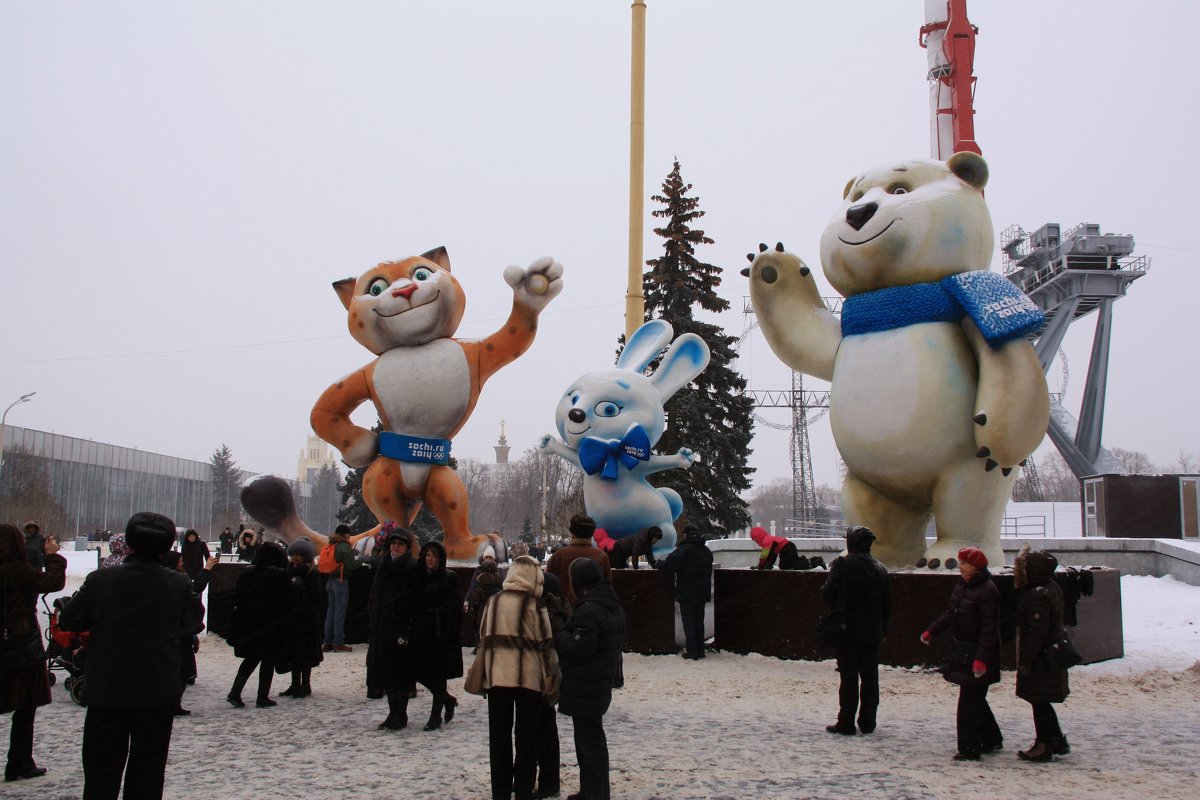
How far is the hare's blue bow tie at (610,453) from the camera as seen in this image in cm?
1109

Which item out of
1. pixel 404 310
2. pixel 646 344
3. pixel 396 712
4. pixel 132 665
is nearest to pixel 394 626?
pixel 396 712

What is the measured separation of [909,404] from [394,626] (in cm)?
457

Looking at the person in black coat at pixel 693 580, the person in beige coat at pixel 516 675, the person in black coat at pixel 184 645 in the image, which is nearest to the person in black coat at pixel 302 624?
the person in black coat at pixel 184 645

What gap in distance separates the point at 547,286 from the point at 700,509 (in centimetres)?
1140

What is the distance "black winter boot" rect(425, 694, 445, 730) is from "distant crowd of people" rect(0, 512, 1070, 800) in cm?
2

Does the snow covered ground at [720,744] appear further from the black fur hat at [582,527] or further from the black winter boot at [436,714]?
the black fur hat at [582,527]

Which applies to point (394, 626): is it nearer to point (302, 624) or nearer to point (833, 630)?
point (302, 624)

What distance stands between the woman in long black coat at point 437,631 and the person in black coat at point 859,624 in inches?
88.0

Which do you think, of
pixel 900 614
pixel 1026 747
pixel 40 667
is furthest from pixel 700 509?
pixel 40 667

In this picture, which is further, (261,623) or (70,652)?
(70,652)

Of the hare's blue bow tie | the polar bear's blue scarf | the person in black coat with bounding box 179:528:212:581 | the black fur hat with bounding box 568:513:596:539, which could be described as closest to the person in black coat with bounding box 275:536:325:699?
the black fur hat with bounding box 568:513:596:539

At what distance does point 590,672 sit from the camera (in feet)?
13.8

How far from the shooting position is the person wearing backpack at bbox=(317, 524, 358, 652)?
9469 millimetres

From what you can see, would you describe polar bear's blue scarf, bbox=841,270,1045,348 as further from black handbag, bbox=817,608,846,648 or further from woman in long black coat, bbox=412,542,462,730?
woman in long black coat, bbox=412,542,462,730
